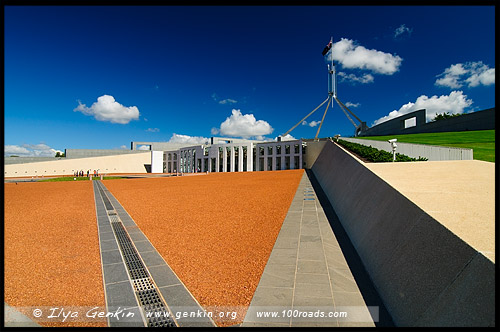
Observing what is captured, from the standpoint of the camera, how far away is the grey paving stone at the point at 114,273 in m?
4.33

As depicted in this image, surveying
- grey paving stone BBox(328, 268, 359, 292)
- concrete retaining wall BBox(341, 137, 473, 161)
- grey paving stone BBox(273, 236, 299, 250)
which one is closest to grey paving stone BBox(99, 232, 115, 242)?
grey paving stone BBox(273, 236, 299, 250)

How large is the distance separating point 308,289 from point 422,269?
1.61m

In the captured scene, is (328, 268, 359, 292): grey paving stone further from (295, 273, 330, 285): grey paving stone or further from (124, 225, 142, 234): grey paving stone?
(124, 225, 142, 234): grey paving stone

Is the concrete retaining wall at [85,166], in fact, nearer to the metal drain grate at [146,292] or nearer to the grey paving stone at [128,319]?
the metal drain grate at [146,292]

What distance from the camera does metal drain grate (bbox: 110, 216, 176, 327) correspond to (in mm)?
3260

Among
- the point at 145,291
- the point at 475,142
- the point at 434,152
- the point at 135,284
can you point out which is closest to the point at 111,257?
the point at 135,284

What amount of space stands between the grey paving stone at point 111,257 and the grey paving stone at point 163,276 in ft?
3.40

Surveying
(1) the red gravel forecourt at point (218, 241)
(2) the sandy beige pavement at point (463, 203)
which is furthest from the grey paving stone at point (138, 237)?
(2) the sandy beige pavement at point (463, 203)

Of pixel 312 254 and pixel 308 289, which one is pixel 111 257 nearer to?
pixel 308 289

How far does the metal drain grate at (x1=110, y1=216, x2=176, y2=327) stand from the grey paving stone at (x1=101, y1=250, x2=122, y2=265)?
4.7 inches

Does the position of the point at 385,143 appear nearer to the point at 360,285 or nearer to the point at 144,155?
the point at 360,285

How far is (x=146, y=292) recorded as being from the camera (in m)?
3.89

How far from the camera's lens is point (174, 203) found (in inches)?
480

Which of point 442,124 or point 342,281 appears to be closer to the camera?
point 342,281
